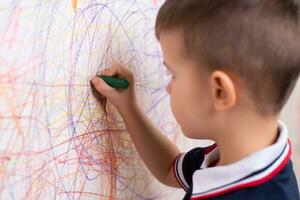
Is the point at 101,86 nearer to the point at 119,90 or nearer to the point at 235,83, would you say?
the point at 119,90

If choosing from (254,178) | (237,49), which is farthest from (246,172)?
(237,49)

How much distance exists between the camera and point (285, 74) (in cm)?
53

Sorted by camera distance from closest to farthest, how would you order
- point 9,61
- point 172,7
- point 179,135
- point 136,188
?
point 9,61 < point 172,7 < point 136,188 < point 179,135

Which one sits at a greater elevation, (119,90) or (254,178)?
(119,90)

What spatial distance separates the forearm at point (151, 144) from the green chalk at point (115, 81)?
1.4 inches

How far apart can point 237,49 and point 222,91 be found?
0.05 meters

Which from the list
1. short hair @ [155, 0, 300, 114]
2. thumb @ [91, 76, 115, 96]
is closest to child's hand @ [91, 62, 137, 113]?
thumb @ [91, 76, 115, 96]

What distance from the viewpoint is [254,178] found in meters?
0.53

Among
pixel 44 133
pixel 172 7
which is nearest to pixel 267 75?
pixel 172 7

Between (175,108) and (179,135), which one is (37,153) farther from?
(179,135)

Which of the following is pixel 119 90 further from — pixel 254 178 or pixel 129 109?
pixel 254 178

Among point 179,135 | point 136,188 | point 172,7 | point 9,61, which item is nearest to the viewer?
point 9,61

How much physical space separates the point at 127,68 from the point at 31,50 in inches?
7.4

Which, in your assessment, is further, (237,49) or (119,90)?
(119,90)
